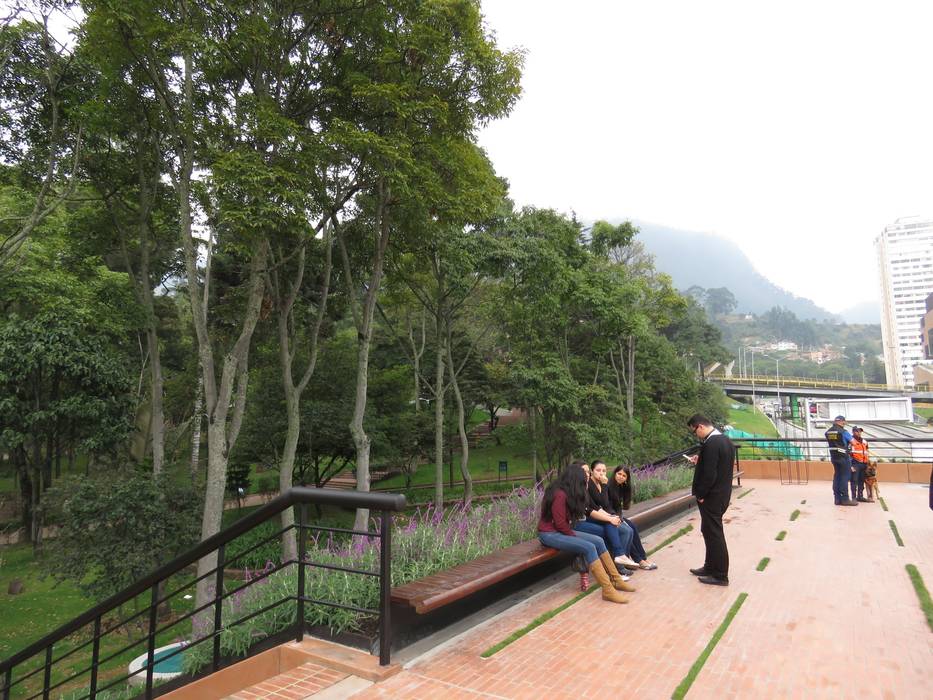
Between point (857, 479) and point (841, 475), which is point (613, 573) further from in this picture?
point (857, 479)

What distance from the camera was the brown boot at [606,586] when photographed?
203 inches

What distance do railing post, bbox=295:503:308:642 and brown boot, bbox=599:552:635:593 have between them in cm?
277

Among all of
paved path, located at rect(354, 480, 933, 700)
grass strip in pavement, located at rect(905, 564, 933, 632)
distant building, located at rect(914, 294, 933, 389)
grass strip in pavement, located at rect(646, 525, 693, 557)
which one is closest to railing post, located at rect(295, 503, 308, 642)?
paved path, located at rect(354, 480, 933, 700)

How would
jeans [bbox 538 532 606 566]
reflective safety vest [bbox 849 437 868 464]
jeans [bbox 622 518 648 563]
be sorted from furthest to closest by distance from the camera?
reflective safety vest [bbox 849 437 868 464], jeans [bbox 622 518 648 563], jeans [bbox 538 532 606 566]

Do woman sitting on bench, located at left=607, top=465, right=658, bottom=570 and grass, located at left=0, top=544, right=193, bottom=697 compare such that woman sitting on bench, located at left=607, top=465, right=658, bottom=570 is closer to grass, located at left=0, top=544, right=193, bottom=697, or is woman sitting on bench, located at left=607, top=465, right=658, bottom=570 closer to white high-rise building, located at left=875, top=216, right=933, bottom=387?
grass, located at left=0, top=544, right=193, bottom=697

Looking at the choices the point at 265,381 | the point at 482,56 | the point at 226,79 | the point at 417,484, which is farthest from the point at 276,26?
the point at 417,484

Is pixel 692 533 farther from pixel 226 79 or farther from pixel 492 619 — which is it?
pixel 226 79

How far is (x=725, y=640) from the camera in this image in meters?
4.31

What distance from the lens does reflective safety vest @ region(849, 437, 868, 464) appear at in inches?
403

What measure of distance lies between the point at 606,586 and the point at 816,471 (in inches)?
505

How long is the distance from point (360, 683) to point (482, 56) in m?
9.56

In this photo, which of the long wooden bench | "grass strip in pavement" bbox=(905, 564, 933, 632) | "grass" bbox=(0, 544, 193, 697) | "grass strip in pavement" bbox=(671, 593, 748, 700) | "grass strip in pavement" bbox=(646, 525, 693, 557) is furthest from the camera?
"grass" bbox=(0, 544, 193, 697)

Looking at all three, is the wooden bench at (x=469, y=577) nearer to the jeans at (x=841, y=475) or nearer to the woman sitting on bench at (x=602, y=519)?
the woman sitting on bench at (x=602, y=519)

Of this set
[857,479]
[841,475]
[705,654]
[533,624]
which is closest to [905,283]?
[857,479]
